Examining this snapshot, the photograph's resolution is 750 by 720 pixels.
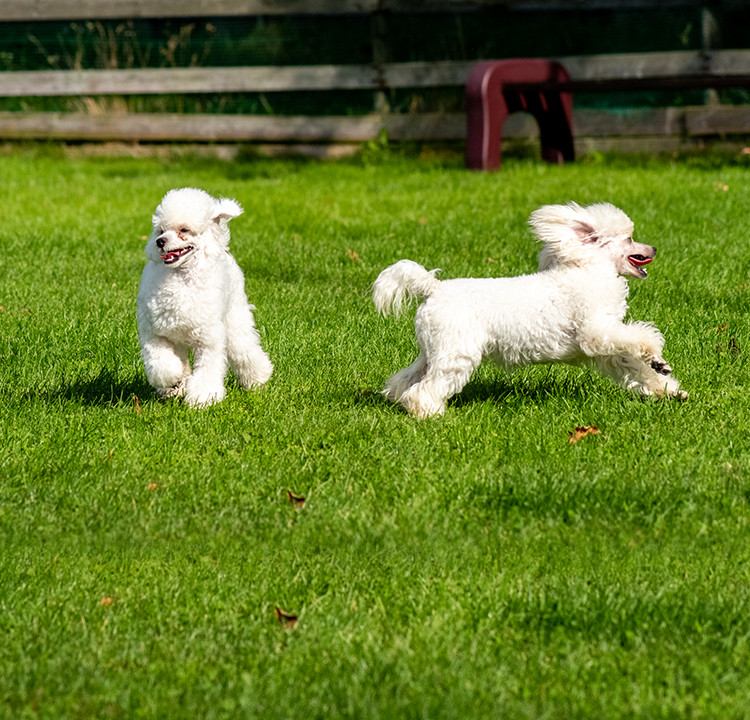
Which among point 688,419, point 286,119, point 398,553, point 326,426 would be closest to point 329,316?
point 326,426

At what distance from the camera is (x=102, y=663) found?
3.36 meters

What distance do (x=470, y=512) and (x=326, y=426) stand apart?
3.77 ft

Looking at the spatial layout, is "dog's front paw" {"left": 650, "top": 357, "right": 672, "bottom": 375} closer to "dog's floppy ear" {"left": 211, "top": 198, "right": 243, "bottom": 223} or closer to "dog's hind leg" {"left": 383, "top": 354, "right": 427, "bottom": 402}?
"dog's hind leg" {"left": 383, "top": 354, "right": 427, "bottom": 402}

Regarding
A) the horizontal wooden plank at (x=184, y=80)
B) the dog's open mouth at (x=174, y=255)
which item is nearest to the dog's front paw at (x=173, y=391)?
the dog's open mouth at (x=174, y=255)

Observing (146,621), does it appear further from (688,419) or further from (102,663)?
(688,419)

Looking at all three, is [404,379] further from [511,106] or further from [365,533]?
[511,106]

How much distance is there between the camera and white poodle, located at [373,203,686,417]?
17.0 ft

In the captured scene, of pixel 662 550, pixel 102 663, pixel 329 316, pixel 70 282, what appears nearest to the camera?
pixel 102 663

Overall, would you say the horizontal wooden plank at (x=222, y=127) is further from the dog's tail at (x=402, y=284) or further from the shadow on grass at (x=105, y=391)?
the dog's tail at (x=402, y=284)

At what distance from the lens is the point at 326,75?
14.8 metres

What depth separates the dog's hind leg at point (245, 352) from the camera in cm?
589

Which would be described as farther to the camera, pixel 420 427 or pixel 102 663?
pixel 420 427

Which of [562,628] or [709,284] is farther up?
[562,628]

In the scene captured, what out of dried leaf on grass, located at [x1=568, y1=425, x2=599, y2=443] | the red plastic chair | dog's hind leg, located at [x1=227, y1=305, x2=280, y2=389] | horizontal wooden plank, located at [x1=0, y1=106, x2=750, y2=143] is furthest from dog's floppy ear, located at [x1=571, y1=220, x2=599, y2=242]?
horizontal wooden plank, located at [x1=0, y1=106, x2=750, y2=143]
